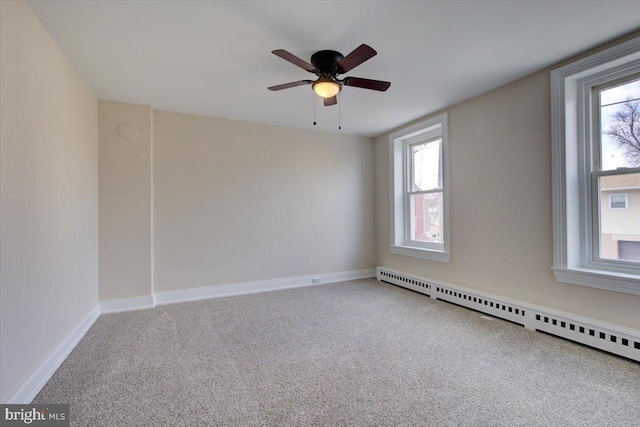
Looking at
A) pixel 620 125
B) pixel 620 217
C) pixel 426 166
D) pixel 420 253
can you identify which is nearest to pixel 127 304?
pixel 420 253

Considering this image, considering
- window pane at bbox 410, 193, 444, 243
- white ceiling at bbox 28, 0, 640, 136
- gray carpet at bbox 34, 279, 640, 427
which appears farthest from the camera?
window pane at bbox 410, 193, 444, 243

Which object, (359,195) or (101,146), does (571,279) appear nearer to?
(359,195)

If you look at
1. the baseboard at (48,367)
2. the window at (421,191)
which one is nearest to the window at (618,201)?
the window at (421,191)

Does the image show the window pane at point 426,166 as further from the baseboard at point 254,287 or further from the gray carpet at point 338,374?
the gray carpet at point 338,374

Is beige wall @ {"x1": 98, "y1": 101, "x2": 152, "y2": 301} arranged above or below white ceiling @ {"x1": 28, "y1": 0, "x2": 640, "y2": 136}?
below

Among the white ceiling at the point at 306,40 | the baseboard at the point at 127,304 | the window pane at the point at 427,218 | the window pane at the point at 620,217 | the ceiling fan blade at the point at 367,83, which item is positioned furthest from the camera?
the window pane at the point at 427,218

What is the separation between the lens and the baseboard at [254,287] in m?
3.71

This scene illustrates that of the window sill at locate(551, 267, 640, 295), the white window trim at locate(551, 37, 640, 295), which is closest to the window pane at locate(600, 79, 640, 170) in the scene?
the white window trim at locate(551, 37, 640, 295)

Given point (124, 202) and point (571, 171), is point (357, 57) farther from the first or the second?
point (124, 202)

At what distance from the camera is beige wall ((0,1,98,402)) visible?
63.2 inches

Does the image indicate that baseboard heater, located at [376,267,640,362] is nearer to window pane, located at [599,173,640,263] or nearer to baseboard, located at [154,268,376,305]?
window pane, located at [599,173,640,263]

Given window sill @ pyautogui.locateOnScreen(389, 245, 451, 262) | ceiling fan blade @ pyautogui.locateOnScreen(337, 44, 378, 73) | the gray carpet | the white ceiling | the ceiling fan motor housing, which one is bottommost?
the gray carpet

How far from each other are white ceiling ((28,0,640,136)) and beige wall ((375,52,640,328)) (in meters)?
0.33

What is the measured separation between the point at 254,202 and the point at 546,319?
3584mm
